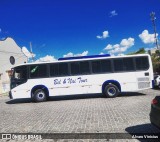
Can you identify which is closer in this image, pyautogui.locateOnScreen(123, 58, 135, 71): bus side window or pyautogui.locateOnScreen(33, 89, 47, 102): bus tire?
pyautogui.locateOnScreen(123, 58, 135, 71): bus side window

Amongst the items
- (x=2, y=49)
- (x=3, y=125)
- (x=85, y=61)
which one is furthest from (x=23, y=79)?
(x=2, y=49)

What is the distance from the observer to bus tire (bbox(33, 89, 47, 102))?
54.7ft

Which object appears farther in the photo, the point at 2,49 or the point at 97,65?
the point at 2,49

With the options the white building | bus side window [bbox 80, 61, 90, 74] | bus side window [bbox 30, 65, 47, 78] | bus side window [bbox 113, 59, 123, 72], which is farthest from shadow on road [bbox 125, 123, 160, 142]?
the white building

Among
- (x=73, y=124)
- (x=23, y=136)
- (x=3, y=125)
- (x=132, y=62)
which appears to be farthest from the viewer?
(x=132, y=62)

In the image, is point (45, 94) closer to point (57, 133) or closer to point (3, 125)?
point (3, 125)

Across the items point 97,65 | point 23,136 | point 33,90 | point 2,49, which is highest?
point 2,49

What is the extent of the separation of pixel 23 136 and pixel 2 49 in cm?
4222

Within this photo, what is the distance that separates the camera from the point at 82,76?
16469mm

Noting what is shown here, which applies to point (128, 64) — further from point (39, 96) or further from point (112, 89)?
point (39, 96)

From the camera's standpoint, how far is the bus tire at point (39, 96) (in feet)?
54.7

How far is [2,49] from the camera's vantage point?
1853 inches

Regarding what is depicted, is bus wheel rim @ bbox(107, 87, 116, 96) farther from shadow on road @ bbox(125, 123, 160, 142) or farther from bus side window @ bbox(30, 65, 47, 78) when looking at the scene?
shadow on road @ bbox(125, 123, 160, 142)

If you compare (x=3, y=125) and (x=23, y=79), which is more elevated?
(x=23, y=79)
